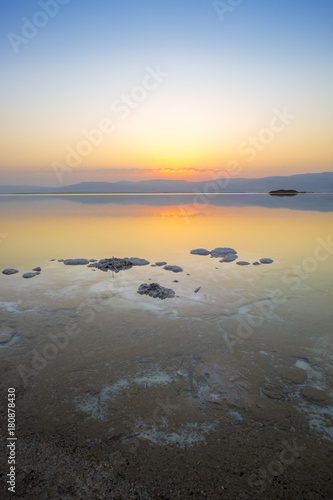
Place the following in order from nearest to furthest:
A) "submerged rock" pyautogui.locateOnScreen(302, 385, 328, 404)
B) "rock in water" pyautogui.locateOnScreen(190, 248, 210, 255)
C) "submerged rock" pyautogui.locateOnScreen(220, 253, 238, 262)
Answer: "submerged rock" pyautogui.locateOnScreen(302, 385, 328, 404) → "submerged rock" pyautogui.locateOnScreen(220, 253, 238, 262) → "rock in water" pyautogui.locateOnScreen(190, 248, 210, 255)

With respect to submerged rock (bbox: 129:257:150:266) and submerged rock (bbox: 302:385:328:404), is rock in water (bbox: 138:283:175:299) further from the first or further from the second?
submerged rock (bbox: 302:385:328:404)

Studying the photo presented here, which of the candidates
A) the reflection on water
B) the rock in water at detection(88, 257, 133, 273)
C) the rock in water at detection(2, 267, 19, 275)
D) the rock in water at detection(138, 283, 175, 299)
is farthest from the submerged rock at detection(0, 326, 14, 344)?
the rock in water at detection(88, 257, 133, 273)

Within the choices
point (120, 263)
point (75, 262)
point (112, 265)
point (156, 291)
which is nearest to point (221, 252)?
point (120, 263)

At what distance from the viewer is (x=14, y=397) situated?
431 centimetres

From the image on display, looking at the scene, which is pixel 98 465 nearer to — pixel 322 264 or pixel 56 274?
pixel 56 274

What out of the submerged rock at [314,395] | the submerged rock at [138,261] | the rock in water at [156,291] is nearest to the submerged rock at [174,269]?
the submerged rock at [138,261]

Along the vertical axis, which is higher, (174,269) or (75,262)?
(174,269)

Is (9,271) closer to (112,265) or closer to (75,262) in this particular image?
(75,262)

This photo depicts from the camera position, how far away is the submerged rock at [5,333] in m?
5.95

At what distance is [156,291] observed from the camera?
8758mm

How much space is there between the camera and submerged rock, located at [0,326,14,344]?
595 centimetres

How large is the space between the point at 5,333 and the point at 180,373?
410cm

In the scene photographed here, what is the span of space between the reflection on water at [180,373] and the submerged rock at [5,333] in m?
0.17

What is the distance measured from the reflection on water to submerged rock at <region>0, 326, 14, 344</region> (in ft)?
0.57
